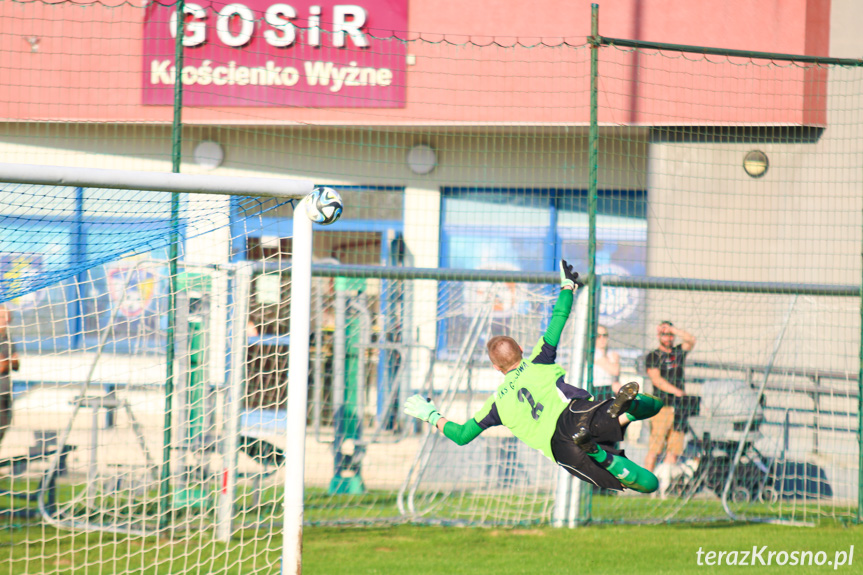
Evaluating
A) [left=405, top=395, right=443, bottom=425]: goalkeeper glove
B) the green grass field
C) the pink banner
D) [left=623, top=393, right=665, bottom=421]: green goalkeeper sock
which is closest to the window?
the pink banner

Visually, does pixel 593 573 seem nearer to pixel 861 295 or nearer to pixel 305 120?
pixel 861 295

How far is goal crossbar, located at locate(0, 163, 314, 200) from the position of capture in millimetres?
3799

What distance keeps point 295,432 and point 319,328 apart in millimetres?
3425

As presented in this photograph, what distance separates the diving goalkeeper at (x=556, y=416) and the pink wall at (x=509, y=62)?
→ 5.49 meters

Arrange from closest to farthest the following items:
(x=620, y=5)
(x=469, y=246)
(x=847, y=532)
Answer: (x=847, y=532) < (x=620, y=5) < (x=469, y=246)

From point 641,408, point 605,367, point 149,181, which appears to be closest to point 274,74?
point 605,367

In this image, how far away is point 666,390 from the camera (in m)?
7.87

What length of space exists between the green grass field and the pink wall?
523cm

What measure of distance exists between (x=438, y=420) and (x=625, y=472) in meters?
1.21

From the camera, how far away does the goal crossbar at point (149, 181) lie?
3.80m

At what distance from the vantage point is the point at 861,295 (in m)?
7.26

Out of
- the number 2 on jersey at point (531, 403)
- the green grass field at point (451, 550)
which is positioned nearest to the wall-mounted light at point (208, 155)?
the green grass field at point (451, 550)

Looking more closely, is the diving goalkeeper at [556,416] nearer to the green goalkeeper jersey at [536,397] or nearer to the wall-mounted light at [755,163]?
the green goalkeeper jersey at [536,397]

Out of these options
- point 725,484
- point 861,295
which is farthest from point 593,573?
point 861,295
